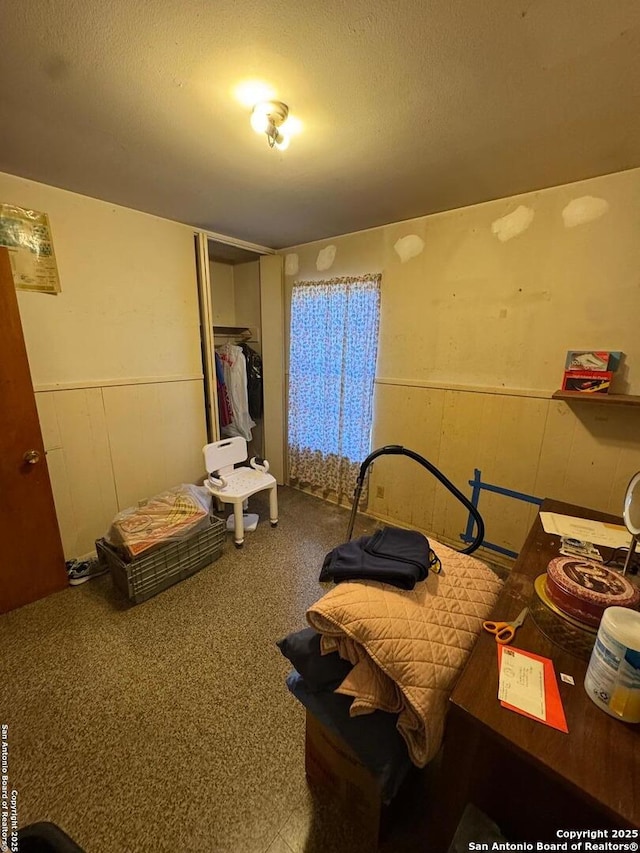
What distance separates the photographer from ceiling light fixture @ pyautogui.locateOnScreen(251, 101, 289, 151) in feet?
4.33

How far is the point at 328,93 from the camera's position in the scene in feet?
4.16

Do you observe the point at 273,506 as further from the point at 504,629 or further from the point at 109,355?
the point at 504,629

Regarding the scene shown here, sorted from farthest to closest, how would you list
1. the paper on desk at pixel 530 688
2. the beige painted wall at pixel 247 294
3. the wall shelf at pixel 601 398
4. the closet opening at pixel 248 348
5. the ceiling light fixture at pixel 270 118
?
the beige painted wall at pixel 247 294 < the closet opening at pixel 248 348 < the wall shelf at pixel 601 398 < the ceiling light fixture at pixel 270 118 < the paper on desk at pixel 530 688

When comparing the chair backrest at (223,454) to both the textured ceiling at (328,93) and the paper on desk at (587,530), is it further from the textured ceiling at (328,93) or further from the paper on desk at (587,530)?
the paper on desk at (587,530)

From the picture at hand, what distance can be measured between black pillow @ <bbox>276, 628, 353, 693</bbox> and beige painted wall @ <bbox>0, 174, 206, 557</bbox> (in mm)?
2107

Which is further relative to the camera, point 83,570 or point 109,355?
point 109,355

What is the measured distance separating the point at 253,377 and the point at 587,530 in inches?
123

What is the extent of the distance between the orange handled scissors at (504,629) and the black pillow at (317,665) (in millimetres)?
409

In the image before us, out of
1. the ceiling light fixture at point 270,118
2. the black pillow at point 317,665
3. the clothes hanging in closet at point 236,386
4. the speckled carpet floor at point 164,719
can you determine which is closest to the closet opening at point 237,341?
the clothes hanging in closet at point 236,386

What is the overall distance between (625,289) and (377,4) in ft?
5.95

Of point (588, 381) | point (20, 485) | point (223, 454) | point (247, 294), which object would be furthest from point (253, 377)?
point (588, 381)

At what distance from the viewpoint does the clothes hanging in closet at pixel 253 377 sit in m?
3.73

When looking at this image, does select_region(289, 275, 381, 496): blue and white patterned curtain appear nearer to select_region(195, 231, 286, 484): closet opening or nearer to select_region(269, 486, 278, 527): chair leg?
select_region(195, 231, 286, 484): closet opening

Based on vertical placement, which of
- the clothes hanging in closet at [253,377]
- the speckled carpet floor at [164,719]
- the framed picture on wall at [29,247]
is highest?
the framed picture on wall at [29,247]
